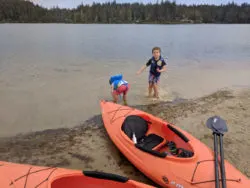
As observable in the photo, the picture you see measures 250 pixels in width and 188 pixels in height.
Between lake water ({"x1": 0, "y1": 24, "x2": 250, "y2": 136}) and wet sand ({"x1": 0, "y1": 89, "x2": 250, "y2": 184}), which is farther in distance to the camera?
lake water ({"x1": 0, "y1": 24, "x2": 250, "y2": 136})

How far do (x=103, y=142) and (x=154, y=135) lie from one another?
1.05m

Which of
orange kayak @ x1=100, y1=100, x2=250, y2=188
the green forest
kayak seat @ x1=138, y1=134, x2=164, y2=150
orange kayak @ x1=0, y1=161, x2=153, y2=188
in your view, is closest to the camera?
orange kayak @ x1=0, y1=161, x2=153, y2=188

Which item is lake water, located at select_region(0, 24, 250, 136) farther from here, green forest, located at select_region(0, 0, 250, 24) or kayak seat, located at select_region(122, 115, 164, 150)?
green forest, located at select_region(0, 0, 250, 24)

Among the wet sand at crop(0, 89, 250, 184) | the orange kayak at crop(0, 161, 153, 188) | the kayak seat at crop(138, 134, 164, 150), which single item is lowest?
the wet sand at crop(0, 89, 250, 184)

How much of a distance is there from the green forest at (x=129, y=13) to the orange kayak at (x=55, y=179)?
10186 cm

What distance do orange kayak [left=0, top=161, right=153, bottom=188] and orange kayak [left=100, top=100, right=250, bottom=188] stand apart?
731mm

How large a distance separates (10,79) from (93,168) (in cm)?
805

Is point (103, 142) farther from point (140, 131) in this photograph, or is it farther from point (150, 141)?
point (150, 141)

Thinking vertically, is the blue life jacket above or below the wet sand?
above

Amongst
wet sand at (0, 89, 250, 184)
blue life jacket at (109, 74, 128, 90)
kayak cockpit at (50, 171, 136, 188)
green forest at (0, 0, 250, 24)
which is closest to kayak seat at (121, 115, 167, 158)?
wet sand at (0, 89, 250, 184)

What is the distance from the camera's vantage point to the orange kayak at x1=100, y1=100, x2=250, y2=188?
146 inches

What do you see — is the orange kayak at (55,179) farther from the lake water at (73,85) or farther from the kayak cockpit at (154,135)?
the lake water at (73,85)

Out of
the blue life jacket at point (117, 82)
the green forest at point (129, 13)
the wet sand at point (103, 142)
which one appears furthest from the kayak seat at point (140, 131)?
the green forest at point (129, 13)

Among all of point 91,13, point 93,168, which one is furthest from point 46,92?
point 91,13
